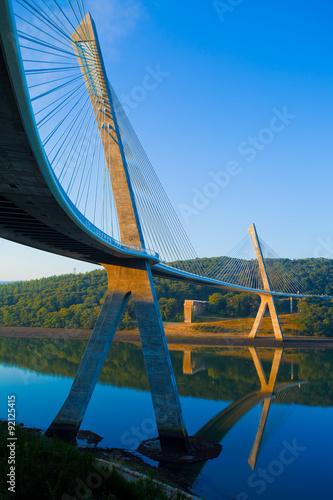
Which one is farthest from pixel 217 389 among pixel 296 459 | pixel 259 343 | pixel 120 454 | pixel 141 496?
pixel 259 343

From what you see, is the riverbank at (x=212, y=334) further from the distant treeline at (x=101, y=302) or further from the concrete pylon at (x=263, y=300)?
the distant treeline at (x=101, y=302)

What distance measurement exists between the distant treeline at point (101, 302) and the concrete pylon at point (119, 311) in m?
38.3

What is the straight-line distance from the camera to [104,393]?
21547 mm

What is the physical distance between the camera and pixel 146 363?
14812 millimetres

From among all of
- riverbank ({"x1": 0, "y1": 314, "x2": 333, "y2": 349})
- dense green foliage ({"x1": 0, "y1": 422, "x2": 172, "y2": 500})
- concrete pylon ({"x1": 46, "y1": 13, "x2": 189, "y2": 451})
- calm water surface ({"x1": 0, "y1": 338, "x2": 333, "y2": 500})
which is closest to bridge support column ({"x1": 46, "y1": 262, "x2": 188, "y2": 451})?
concrete pylon ({"x1": 46, "y1": 13, "x2": 189, "y2": 451})

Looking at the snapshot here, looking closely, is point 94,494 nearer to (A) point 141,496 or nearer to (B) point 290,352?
(A) point 141,496

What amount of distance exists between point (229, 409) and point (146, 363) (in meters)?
6.99

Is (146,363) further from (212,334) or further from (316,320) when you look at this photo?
(316,320)

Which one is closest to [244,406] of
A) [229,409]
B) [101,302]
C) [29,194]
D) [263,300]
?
[229,409]

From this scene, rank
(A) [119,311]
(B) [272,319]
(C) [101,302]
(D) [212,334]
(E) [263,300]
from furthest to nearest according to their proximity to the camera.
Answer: (C) [101,302]
(D) [212,334]
(E) [263,300]
(B) [272,319]
(A) [119,311]

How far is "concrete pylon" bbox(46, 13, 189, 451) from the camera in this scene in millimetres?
14008

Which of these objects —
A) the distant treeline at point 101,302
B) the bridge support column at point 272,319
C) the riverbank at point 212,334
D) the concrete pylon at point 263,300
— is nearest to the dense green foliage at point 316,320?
the distant treeline at point 101,302

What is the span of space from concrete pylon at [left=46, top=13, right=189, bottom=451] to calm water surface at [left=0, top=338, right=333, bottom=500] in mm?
1399

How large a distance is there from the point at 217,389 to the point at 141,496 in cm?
1788
